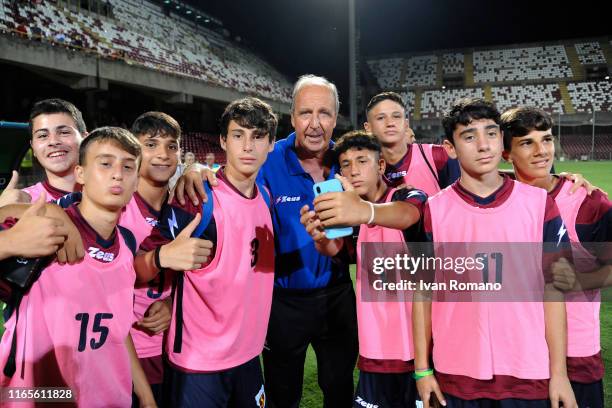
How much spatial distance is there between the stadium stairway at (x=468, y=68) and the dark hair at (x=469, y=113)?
48.0 metres

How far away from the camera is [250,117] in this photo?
2369mm

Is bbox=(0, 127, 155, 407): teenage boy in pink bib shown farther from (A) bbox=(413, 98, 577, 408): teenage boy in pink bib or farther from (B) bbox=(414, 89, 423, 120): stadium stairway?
(B) bbox=(414, 89, 423, 120): stadium stairway

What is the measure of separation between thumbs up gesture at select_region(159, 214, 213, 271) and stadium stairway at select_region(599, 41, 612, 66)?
52299 millimetres

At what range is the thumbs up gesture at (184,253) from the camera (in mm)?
1898

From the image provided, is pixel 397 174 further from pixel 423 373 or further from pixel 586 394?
pixel 586 394

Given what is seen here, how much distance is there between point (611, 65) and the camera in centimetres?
4178

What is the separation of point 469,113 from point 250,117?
1.16m

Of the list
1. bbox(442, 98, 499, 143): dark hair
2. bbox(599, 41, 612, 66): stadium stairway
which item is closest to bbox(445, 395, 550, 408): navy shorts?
bbox(442, 98, 499, 143): dark hair

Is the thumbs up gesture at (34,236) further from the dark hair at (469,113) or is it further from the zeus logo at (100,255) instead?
the dark hair at (469,113)

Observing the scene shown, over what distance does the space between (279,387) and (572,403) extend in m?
1.61

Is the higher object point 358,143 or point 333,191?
point 358,143

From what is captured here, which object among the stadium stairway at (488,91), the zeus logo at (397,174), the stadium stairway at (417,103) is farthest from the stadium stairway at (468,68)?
the zeus logo at (397,174)

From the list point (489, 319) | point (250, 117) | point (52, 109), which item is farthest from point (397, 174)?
point (52, 109)

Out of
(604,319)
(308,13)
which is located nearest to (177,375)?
(604,319)
